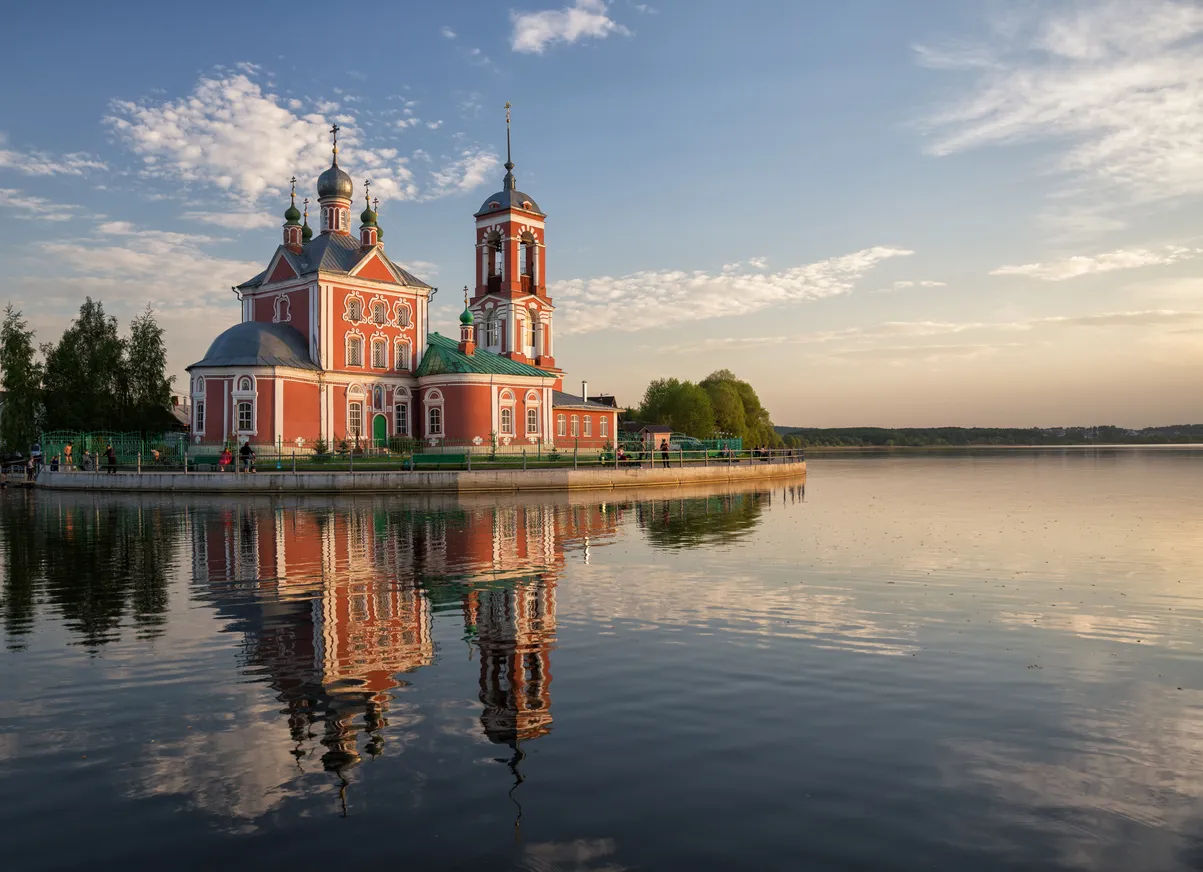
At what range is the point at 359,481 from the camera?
39.4 m

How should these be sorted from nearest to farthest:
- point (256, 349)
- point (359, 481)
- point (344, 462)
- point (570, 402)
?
point (359, 481), point (344, 462), point (256, 349), point (570, 402)

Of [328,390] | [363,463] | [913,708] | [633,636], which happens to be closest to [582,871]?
[913,708]

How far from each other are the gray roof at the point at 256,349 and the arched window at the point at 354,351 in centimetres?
245

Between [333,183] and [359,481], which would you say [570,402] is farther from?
[359,481]

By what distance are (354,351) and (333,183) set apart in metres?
12.5

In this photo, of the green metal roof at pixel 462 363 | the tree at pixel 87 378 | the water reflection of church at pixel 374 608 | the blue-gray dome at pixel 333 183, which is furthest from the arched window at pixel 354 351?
the water reflection of church at pixel 374 608

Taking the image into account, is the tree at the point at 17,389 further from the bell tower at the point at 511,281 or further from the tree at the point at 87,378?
the bell tower at the point at 511,281

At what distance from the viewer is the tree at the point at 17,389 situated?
58.6 metres

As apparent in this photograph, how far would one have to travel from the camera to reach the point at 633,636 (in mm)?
10875

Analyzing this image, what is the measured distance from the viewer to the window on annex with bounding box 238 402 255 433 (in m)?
47.8

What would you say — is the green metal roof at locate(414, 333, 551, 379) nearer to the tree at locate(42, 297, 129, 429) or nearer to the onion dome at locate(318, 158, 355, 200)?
the onion dome at locate(318, 158, 355, 200)

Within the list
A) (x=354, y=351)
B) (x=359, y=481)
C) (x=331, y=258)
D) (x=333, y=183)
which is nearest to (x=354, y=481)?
(x=359, y=481)

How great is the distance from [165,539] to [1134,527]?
26.6 m

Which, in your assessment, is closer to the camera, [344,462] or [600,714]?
[600,714]
